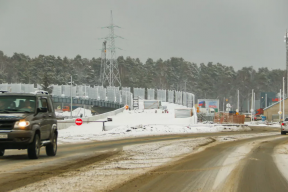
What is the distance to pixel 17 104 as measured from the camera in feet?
48.2

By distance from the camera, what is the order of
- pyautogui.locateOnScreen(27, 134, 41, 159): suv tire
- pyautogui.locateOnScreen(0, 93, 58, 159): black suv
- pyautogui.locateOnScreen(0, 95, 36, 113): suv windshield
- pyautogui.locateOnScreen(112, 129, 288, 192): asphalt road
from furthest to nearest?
1. pyautogui.locateOnScreen(0, 95, 36, 113): suv windshield
2. pyautogui.locateOnScreen(27, 134, 41, 159): suv tire
3. pyautogui.locateOnScreen(0, 93, 58, 159): black suv
4. pyautogui.locateOnScreen(112, 129, 288, 192): asphalt road

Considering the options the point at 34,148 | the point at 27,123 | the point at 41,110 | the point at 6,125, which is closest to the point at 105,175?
the point at 27,123

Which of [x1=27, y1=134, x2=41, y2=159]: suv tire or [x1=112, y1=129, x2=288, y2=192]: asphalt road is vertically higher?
[x1=27, y1=134, x2=41, y2=159]: suv tire

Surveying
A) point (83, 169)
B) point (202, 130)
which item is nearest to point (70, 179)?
point (83, 169)

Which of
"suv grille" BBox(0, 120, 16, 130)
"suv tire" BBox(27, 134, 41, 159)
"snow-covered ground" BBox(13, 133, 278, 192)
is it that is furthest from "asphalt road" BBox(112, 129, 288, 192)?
"suv grille" BBox(0, 120, 16, 130)

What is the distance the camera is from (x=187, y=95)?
401 ft

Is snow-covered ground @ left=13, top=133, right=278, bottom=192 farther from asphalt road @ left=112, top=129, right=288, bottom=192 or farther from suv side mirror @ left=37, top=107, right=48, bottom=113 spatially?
suv side mirror @ left=37, top=107, right=48, bottom=113

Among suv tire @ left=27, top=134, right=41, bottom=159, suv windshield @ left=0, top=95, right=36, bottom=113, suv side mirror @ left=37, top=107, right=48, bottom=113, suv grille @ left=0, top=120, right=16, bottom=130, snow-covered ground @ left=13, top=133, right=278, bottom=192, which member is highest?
suv windshield @ left=0, top=95, right=36, bottom=113

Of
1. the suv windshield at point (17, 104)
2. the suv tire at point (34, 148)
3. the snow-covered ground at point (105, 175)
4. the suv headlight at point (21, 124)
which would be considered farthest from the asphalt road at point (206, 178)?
the suv windshield at point (17, 104)

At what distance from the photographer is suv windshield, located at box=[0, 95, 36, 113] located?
14.4m

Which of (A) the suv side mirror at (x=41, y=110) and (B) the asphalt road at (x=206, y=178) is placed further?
(A) the suv side mirror at (x=41, y=110)

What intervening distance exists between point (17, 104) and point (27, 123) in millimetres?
1120

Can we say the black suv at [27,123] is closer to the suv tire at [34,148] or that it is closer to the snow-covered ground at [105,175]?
the suv tire at [34,148]

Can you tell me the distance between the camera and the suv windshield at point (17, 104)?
1440cm
